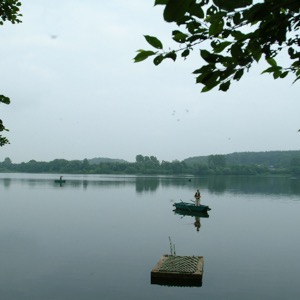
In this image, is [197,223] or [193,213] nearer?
[197,223]

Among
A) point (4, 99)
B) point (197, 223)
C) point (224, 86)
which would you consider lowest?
point (197, 223)

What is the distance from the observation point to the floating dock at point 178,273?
1909 cm

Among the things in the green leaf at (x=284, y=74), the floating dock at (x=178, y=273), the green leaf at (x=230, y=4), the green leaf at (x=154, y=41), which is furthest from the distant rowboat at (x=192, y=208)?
the green leaf at (x=230, y=4)

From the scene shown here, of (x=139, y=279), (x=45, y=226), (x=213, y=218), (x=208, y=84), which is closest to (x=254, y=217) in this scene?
(x=213, y=218)

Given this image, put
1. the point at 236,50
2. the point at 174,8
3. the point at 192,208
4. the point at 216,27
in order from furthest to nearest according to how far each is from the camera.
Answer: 1. the point at 192,208
2. the point at 236,50
3. the point at 216,27
4. the point at 174,8

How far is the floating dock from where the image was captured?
62.6 ft

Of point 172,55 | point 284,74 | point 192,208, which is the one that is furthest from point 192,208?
point 172,55

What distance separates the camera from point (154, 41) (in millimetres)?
2750

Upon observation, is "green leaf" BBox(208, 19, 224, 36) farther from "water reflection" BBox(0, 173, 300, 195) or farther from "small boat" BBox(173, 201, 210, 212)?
"water reflection" BBox(0, 173, 300, 195)

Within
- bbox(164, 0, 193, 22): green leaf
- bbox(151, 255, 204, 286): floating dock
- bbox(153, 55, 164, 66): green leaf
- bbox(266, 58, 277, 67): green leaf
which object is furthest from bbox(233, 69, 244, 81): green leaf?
bbox(151, 255, 204, 286): floating dock

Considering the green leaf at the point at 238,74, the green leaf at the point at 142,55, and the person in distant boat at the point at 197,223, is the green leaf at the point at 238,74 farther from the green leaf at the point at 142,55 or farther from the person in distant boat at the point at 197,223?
the person in distant boat at the point at 197,223

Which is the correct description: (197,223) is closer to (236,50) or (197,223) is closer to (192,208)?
(192,208)

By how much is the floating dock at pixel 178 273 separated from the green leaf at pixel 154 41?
17853mm

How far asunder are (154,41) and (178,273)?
17917 millimetres
